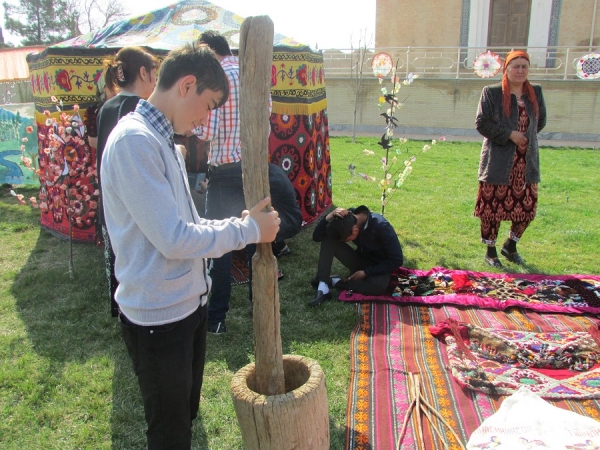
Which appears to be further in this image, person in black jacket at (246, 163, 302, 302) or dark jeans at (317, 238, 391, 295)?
dark jeans at (317, 238, 391, 295)

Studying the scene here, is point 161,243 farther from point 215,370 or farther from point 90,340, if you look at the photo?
point 90,340

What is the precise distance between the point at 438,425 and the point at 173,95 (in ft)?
6.57

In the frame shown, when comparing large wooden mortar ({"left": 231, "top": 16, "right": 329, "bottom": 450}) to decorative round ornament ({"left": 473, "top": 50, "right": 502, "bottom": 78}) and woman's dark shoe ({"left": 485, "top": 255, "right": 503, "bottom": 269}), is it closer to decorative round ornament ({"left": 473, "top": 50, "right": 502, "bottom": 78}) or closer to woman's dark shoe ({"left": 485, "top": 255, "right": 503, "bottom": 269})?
woman's dark shoe ({"left": 485, "top": 255, "right": 503, "bottom": 269})

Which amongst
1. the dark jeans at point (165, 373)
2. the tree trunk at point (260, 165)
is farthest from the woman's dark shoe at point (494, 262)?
the dark jeans at point (165, 373)

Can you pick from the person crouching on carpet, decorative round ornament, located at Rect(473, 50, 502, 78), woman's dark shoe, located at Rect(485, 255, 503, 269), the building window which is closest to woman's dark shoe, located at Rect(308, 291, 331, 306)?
the person crouching on carpet

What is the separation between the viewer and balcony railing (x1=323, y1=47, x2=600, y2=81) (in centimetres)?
1598

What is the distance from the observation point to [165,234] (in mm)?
1497

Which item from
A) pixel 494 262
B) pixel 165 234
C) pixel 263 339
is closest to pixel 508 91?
pixel 494 262

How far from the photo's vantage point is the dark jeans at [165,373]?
1719 mm

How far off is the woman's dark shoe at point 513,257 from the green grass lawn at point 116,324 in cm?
12

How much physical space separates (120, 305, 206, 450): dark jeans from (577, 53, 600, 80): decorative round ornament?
1579 cm

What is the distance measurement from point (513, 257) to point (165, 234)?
409cm

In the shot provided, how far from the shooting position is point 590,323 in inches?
140

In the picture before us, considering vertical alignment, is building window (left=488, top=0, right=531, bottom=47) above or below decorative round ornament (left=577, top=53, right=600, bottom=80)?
above
